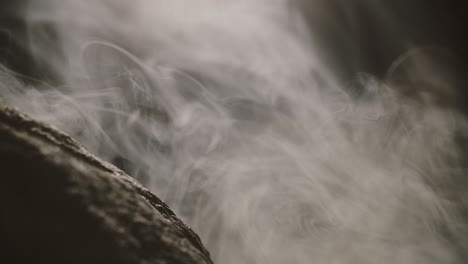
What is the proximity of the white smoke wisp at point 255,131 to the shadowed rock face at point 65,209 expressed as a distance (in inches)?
141

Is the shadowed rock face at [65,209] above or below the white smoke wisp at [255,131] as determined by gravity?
below

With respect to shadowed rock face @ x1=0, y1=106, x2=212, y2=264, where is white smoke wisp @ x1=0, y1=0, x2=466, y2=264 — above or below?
above

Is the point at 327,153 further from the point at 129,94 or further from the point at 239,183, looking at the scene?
the point at 129,94

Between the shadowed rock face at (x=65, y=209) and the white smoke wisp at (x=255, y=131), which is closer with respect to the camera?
the shadowed rock face at (x=65, y=209)

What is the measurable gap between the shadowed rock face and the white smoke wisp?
3.57 m

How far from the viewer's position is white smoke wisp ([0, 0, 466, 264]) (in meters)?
4.91

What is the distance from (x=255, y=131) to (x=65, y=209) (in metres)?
4.33

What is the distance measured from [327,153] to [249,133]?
126 centimetres

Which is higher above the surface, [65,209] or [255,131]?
[255,131]

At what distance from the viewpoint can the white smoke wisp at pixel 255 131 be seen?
16.1 feet

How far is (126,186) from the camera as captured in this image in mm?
1408

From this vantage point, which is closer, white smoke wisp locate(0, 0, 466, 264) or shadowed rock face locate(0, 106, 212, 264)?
shadowed rock face locate(0, 106, 212, 264)

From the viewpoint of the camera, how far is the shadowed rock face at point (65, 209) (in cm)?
108

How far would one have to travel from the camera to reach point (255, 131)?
5.37m
